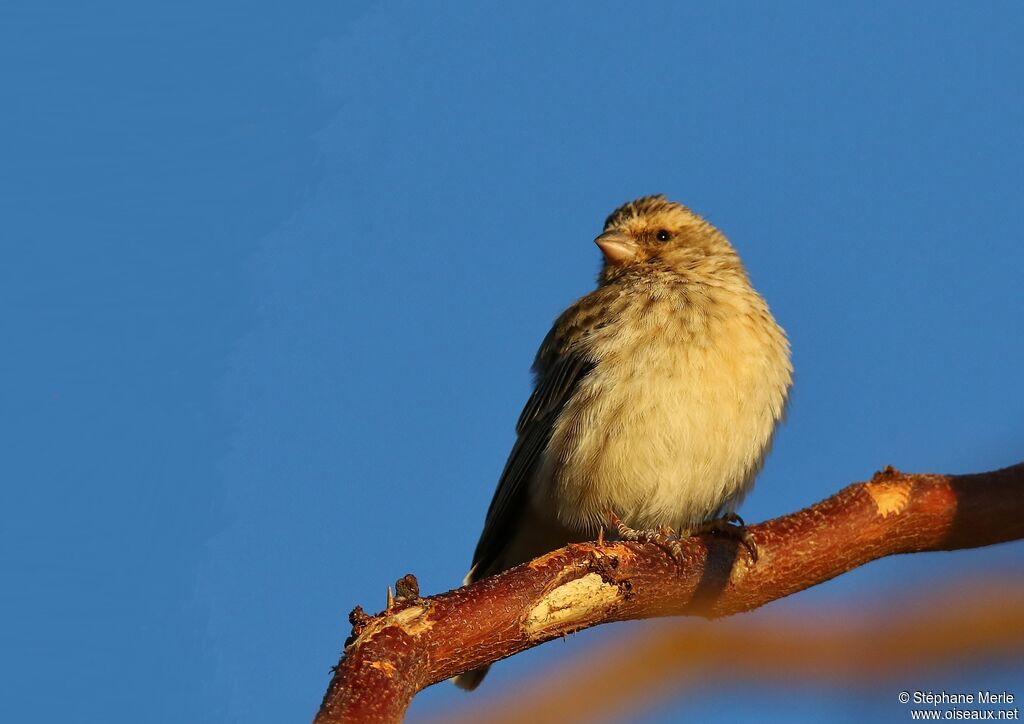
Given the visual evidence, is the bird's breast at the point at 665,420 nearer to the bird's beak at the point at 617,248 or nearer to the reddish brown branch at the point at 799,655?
the bird's beak at the point at 617,248

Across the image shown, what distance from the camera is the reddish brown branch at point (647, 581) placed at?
12.3 feet

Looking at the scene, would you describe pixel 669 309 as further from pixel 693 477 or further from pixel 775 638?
pixel 775 638

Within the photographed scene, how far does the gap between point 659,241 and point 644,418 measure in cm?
210

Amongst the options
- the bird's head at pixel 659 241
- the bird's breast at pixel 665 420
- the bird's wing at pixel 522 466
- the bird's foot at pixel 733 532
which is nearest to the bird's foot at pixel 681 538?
the bird's foot at pixel 733 532

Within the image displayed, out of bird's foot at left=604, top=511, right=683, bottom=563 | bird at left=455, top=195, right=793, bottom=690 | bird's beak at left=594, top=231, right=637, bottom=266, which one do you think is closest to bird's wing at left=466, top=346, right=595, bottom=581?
bird at left=455, top=195, right=793, bottom=690

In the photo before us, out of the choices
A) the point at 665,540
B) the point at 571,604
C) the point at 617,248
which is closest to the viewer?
the point at 571,604

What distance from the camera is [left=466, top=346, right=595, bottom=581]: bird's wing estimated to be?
712 centimetres

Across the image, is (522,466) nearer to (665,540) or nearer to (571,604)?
(665,540)

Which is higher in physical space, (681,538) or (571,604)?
(681,538)

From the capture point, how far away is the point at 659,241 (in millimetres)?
8328

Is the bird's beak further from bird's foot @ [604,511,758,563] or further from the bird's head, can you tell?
bird's foot @ [604,511,758,563]

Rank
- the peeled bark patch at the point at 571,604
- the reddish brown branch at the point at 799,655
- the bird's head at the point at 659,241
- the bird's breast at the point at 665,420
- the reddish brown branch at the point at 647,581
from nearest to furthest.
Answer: the reddish brown branch at the point at 799,655, the reddish brown branch at the point at 647,581, the peeled bark patch at the point at 571,604, the bird's breast at the point at 665,420, the bird's head at the point at 659,241

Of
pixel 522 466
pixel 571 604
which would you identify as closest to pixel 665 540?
pixel 571 604

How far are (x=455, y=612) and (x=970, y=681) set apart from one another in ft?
5.72
